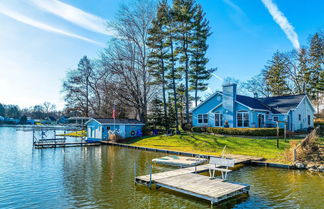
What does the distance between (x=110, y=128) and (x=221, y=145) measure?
16450 millimetres

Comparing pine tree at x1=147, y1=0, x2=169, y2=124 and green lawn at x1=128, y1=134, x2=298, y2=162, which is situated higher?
pine tree at x1=147, y1=0, x2=169, y2=124

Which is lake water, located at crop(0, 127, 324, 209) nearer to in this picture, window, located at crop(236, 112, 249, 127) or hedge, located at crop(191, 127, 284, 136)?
hedge, located at crop(191, 127, 284, 136)

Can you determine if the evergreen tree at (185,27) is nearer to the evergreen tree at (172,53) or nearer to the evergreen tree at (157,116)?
the evergreen tree at (172,53)

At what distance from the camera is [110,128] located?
32469 mm

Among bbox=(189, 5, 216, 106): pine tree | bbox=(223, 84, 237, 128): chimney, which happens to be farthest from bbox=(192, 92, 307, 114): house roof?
bbox=(189, 5, 216, 106): pine tree

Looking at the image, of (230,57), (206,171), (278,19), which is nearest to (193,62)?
(230,57)

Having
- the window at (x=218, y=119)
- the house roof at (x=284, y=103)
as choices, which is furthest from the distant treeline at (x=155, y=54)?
the house roof at (x=284, y=103)

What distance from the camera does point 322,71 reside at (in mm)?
40344

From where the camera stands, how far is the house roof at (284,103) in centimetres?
2882

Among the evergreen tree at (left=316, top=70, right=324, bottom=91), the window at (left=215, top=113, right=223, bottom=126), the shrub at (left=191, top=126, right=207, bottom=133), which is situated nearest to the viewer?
the shrub at (left=191, top=126, right=207, bottom=133)

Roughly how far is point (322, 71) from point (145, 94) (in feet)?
101

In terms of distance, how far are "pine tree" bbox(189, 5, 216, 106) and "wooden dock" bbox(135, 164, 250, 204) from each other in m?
27.3

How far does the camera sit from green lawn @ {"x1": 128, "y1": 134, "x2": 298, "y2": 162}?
18.8 meters

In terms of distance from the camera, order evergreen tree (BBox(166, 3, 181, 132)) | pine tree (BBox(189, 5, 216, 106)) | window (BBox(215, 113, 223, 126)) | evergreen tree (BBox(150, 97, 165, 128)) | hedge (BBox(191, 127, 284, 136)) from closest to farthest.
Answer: hedge (BBox(191, 127, 284, 136)), window (BBox(215, 113, 223, 126)), evergreen tree (BBox(166, 3, 181, 132)), evergreen tree (BBox(150, 97, 165, 128)), pine tree (BBox(189, 5, 216, 106))
